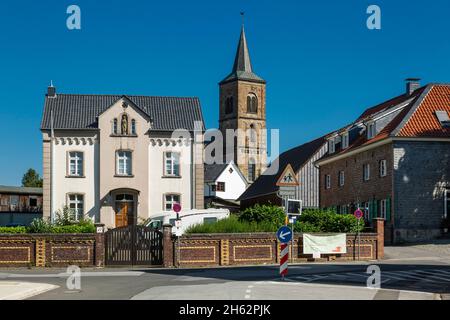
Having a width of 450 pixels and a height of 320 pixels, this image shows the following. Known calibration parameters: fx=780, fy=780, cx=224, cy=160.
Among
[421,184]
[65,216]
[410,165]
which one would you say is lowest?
[65,216]

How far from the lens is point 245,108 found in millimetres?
119812

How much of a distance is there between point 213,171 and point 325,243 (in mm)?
65651

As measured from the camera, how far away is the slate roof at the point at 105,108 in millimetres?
50781

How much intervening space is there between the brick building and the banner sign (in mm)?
9543

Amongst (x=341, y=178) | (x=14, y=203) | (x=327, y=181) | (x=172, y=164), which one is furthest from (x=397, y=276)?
(x=14, y=203)

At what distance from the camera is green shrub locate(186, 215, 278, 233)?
3462 centimetres

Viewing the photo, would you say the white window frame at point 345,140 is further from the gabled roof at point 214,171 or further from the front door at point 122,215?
the gabled roof at point 214,171

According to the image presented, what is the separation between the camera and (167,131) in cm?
5066

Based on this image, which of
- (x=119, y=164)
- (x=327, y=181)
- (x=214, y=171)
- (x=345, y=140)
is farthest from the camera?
(x=214, y=171)

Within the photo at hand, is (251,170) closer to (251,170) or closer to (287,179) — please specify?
(251,170)

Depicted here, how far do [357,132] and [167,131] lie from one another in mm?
13089

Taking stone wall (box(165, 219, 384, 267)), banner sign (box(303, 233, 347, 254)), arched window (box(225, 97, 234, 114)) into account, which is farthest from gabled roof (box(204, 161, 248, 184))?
stone wall (box(165, 219, 384, 267))

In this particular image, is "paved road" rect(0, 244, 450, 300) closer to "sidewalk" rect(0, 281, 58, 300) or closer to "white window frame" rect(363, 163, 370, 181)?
"sidewalk" rect(0, 281, 58, 300)

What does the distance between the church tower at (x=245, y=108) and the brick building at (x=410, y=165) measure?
6874 cm
